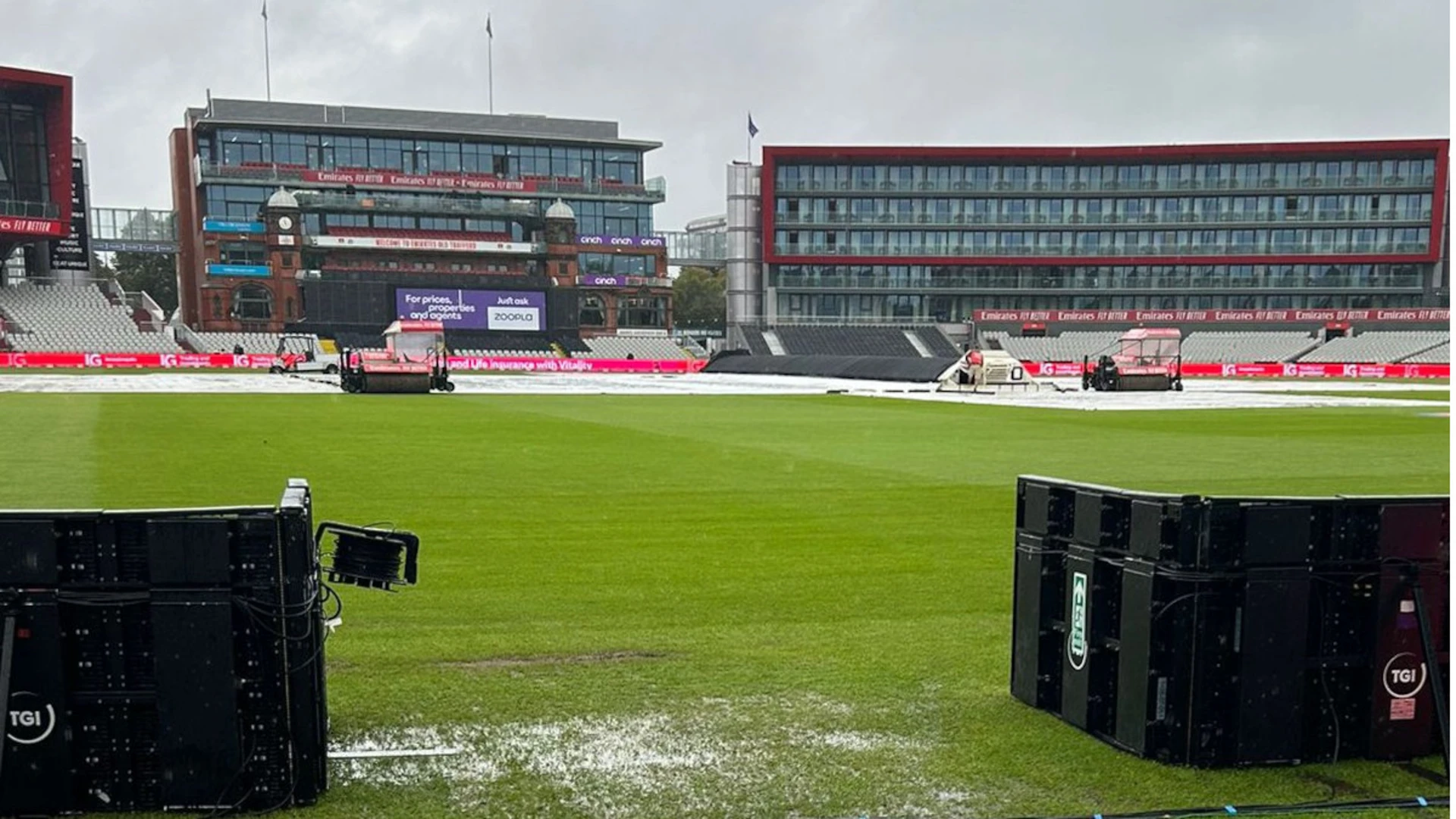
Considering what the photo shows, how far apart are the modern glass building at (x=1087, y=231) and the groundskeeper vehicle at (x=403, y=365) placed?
2517 inches

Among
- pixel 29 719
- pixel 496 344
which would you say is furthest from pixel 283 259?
pixel 29 719

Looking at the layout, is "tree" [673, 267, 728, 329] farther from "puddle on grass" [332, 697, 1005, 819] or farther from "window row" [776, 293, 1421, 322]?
"puddle on grass" [332, 697, 1005, 819]

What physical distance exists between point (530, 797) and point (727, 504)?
8233 millimetres

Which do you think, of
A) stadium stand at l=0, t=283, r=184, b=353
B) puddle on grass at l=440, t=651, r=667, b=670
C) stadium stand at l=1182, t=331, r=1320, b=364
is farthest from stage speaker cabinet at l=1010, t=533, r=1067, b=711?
stadium stand at l=1182, t=331, r=1320, b=364

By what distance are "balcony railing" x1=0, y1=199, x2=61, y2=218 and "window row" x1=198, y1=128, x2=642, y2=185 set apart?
29336 millimetres

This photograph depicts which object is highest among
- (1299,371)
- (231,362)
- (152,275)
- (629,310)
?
(152,275)

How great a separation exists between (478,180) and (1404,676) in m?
101

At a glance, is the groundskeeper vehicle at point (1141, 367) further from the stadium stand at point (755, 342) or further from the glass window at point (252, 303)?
the glass window at point (252, 303)

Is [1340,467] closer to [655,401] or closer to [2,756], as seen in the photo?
[2,756]

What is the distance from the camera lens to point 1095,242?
103m

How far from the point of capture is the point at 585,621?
7684 mm

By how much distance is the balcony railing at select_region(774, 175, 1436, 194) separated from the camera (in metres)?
98.8

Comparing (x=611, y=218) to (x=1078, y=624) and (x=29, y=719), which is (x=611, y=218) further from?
(x=29, y=719)

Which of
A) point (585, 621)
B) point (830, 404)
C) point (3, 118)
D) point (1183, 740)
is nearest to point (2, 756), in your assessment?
point (585, 621)
